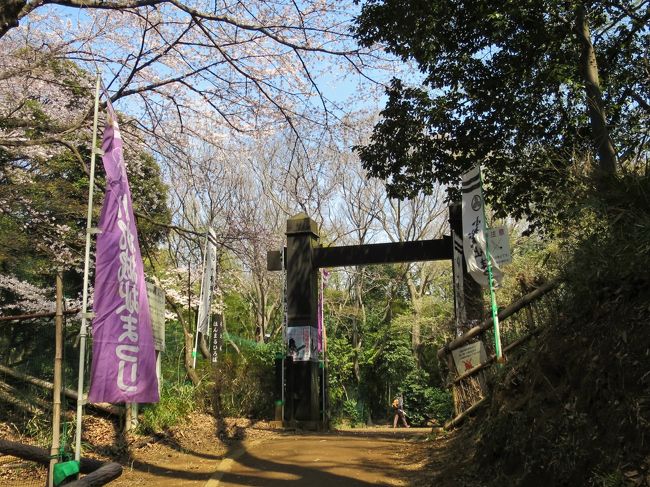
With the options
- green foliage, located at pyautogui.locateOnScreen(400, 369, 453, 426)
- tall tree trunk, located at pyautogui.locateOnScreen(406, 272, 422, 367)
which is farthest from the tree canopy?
tall tree trunk, located at pyautogui.locateOnScreen(406, 272, 422, 367)

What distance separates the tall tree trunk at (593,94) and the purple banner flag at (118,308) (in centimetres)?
782

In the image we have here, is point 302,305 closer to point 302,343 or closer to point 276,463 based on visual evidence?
point 302,343

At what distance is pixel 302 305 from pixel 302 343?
0.90 m

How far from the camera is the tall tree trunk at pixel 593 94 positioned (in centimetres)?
966

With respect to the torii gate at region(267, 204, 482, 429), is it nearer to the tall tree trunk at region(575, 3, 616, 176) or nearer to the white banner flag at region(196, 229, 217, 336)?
the white banner flag at region(196, 229, 217, 336)

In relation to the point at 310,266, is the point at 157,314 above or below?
below

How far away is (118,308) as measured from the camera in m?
4.91

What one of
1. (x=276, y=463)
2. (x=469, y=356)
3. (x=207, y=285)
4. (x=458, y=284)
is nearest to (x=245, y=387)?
(x=207, y=285)

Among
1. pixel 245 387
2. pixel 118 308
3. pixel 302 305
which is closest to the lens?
pixel 118 308

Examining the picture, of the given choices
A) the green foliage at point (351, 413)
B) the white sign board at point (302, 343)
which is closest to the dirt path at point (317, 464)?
the white sign board at point (302, 343)

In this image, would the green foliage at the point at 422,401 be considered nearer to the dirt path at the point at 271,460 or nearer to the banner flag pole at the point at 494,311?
the dirt path at the point at 271,460

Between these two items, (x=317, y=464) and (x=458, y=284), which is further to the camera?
(x=458, y=284)

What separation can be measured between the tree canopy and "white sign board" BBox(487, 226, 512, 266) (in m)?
2.13

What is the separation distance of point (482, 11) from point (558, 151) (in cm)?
331
